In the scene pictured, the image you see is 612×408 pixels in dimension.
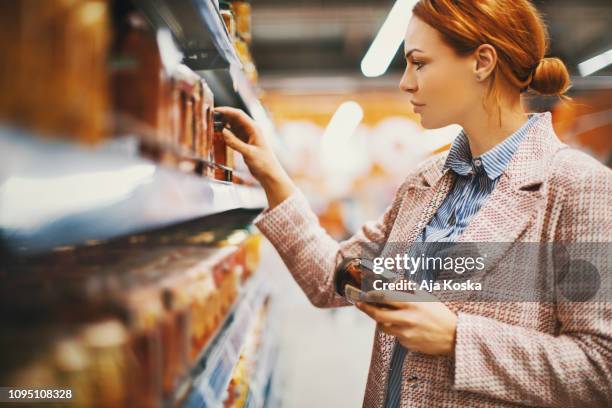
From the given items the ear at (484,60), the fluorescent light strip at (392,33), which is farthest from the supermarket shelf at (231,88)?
the fluorescent light strip at (392,33)

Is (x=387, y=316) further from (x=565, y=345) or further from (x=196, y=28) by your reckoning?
(x=196, y=28)

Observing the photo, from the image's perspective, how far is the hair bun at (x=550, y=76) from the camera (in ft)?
3.69

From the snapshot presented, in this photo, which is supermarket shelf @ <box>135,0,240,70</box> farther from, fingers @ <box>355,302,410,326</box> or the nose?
fingers @ <box>355,302,410,326</box>

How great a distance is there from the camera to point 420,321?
94 cm

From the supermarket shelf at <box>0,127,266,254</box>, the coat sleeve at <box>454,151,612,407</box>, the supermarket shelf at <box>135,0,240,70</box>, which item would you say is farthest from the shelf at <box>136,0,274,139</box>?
the coat sleeve at <box>454,151,612,407</box>

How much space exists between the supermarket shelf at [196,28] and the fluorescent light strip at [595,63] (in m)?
5.03

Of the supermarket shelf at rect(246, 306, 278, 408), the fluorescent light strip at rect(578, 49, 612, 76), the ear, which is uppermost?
the fluorescent light strip at rect(578, 49, 612, 76)

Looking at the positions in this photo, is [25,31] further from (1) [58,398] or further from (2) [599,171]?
(2) [599,171]

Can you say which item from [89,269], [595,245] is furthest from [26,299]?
[595,245]

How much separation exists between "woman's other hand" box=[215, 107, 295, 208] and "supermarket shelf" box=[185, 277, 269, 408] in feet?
1.52

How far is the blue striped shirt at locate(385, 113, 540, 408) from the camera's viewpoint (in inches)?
44.1

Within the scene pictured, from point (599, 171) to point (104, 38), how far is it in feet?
3.15

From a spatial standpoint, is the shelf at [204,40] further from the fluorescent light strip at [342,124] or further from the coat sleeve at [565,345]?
the fluorescent light strip at [342,124]

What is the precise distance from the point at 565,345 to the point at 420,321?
0.95ft
